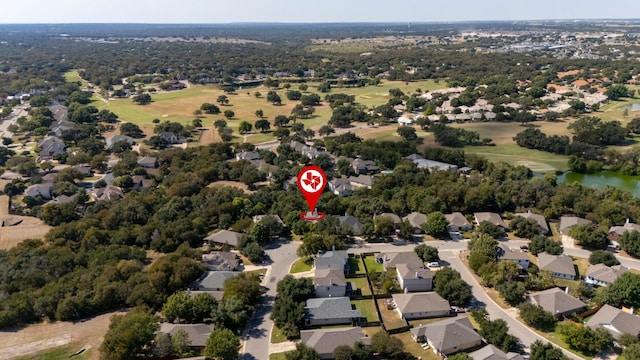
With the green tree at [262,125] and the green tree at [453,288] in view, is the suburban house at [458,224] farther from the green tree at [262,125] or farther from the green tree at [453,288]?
the green tree at [262,125]

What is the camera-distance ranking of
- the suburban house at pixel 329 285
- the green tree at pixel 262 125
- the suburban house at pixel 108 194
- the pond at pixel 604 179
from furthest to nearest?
the green tree at pixel 262 125, the pond at pixel 604 179, the suburban house at pixel 108 194, the suburban house at pixel 329 285

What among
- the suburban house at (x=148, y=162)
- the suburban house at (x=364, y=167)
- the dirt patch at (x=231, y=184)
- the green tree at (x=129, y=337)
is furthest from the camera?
the suburban house at (x=148, y=162)

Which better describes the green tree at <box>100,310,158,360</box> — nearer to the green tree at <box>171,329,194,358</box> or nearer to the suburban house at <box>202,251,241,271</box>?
the green tree at <box>171,329,194,358</box>

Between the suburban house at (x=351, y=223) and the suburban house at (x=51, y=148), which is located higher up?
the suburban house at (x=51, y=148)

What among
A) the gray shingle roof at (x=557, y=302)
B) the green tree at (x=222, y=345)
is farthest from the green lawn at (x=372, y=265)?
the green tree at (x=222, y=345)

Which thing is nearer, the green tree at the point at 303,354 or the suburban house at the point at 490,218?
the green tree at the point at 303,354

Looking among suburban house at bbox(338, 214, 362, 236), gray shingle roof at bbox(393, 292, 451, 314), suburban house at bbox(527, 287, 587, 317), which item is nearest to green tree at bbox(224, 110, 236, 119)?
suburban house at bbox(338, 214, 362, 236)
